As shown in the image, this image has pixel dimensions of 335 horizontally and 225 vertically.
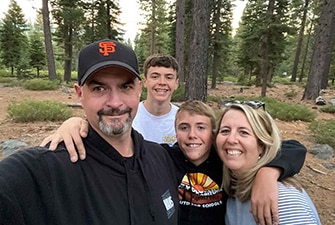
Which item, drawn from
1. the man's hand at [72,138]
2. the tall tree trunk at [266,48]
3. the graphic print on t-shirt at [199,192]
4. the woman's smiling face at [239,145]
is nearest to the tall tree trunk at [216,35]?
the tall tree trunk at [266,48]

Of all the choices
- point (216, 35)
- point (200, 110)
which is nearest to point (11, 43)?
point (216, 35)

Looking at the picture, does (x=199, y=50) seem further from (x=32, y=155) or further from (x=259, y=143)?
(x=32, y=155)

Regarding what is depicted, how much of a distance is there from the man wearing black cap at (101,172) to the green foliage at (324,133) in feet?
19.6

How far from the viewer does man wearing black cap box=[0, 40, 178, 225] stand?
1.15 metres

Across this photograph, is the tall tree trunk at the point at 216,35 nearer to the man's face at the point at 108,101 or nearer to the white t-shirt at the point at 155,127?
the white t-shirt at the point at 155,127

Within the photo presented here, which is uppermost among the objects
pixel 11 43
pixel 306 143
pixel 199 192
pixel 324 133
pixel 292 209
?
pixel 11 43

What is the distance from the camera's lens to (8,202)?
1.08 metres

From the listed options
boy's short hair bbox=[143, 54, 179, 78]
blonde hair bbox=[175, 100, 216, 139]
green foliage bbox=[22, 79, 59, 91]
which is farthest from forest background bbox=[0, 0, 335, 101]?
blonde hair bbox=[175, 100, 216, 139]

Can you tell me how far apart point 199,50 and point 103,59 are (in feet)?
23.0

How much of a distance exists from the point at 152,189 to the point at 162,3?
30.9m

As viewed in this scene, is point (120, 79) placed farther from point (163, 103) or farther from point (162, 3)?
point (162, 3)

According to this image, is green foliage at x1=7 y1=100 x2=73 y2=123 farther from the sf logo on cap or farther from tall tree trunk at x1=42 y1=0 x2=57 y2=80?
tall tree trunk at x1=42 y1=0 x2=57 y2=80

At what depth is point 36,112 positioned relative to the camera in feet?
23.3

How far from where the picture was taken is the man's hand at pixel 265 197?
151 cm
